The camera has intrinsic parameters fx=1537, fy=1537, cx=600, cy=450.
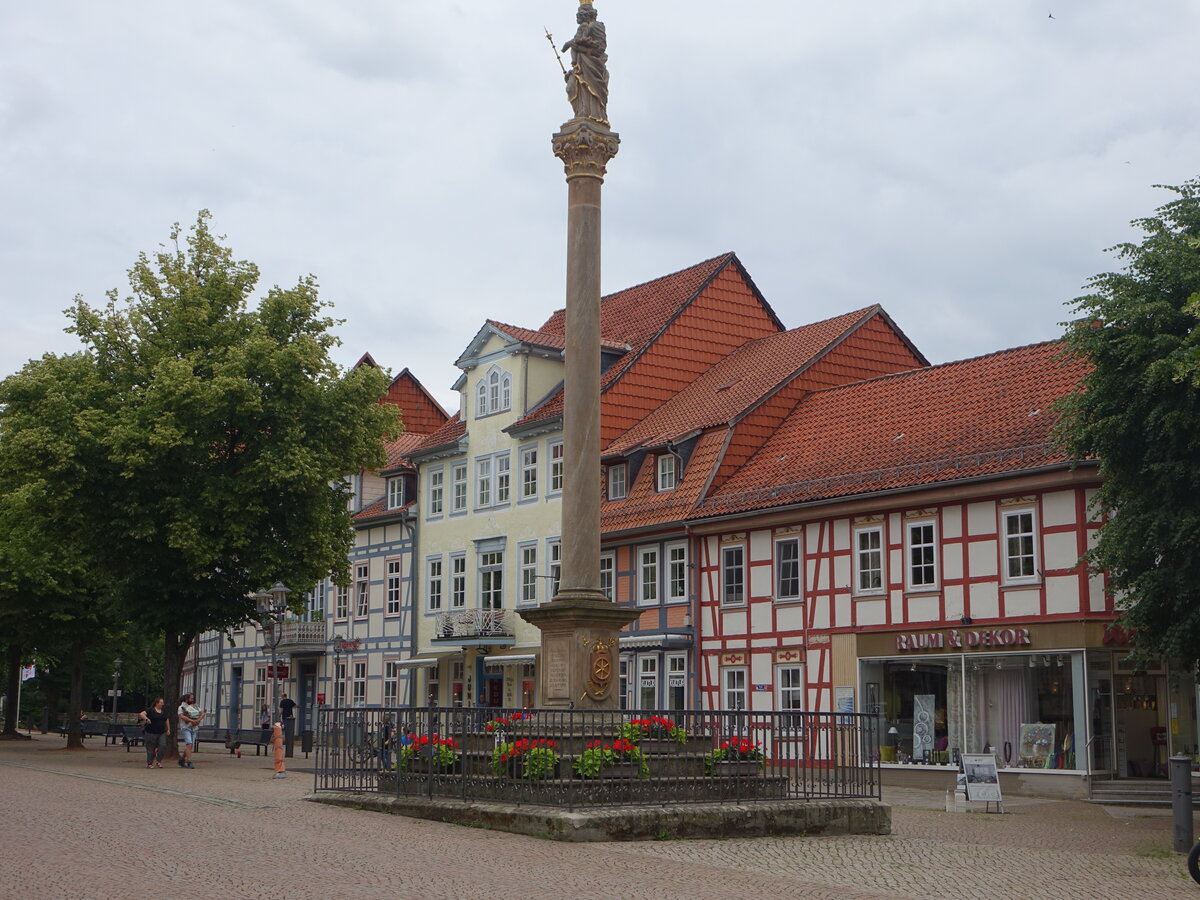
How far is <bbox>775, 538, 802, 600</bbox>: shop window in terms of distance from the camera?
33.4 m

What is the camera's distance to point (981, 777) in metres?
23.4

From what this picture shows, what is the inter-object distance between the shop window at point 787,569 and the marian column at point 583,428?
14.2 m

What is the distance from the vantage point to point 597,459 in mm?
19734

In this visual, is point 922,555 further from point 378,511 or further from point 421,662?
point 378,511

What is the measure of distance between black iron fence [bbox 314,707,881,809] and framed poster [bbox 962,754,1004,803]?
15.0 feet

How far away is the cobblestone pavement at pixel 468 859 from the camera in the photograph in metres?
12.0

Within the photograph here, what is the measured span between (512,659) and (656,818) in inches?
989

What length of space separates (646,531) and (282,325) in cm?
992

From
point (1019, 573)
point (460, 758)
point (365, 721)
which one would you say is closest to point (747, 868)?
point (460, 758)

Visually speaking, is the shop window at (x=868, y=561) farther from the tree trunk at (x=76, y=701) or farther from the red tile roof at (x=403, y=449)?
the tree trunk at (x=76, y=701)

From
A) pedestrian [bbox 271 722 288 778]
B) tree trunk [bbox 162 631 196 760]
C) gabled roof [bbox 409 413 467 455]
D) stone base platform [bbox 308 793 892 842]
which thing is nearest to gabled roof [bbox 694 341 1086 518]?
stone base platform [bbox 308 793 892 842]

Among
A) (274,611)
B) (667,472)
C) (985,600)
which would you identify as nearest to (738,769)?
(985,600)

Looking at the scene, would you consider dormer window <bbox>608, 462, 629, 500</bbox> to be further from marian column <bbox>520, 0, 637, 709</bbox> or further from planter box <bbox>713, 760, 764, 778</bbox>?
planter box <bbox>713, 760, 764, 778</bbox>

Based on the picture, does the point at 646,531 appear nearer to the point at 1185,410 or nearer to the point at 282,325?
the point at 282,325
